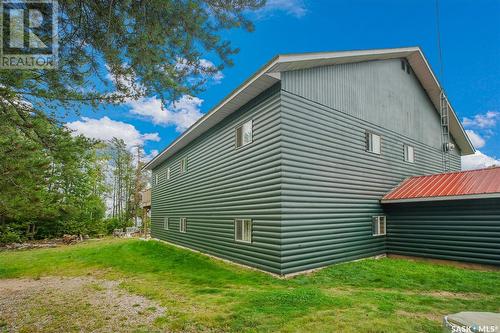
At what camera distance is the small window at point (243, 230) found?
30.6ft

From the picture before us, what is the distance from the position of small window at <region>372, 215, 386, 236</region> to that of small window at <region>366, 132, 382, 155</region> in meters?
2.66

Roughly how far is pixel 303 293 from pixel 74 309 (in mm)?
4693

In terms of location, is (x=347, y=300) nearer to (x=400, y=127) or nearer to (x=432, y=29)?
(x=400, y=127)

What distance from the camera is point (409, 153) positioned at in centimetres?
1311

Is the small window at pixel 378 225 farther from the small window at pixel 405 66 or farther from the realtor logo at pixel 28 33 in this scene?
the realtor logo at pixel 28 33

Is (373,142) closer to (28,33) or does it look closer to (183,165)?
(183,165)

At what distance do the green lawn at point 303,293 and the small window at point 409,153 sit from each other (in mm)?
4987

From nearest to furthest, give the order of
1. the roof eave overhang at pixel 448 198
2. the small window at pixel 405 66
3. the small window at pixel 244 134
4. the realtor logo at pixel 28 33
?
the realtor logo at pixel 28 33, the roof eave overhang at pixel 448 198, the small window at pixel 244 134, the small window at pixel 405 66

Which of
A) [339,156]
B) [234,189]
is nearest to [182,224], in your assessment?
[234,189]

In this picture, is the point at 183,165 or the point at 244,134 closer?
the point at 244,134

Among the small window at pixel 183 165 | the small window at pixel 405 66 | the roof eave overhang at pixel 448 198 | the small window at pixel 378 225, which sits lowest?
the small window at pixel 378 225

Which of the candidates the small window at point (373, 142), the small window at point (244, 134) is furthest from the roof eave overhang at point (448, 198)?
the small window at point (244, 134)

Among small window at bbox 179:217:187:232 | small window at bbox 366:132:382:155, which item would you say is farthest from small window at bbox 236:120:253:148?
small window at bbox 179:217:187:232

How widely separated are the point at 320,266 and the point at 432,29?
12578 millimetres
